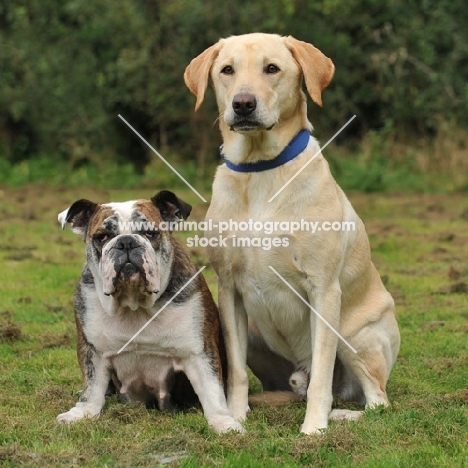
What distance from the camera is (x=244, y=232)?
17.2ft

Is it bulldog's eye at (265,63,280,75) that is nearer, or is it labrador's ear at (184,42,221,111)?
bulldog's eye at (265,63,280,75)

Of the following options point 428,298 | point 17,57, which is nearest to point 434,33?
point 17,57

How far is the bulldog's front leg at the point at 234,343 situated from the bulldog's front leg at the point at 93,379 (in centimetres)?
73

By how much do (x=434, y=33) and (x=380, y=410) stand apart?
48.4 feet

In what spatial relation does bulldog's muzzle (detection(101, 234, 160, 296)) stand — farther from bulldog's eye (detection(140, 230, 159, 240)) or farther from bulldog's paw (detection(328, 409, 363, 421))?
bulldog's paw (detection(328, 409, 363, 421))

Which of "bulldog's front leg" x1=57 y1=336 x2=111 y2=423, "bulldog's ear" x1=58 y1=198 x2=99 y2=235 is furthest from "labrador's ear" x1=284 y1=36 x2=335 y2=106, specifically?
"bulldog's front leg" x1=57 y1=336 x2=111 y2=423

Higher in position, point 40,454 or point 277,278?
point 277,278

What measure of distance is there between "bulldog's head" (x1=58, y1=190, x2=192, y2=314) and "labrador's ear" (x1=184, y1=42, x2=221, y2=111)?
0.69 meters

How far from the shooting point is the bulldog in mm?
5074

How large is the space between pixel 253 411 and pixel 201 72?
6.82ft

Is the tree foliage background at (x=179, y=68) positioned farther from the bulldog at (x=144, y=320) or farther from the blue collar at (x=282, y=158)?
the bulldog at (x=144, y=320)

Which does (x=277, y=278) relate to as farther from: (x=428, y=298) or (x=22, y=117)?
(x=22, y=117)

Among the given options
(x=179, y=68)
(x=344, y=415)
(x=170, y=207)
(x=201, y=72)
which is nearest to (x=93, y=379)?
(x=170, y=207)

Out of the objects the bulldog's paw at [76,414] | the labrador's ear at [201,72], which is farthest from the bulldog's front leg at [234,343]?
the labrador's ear at [201,72]
